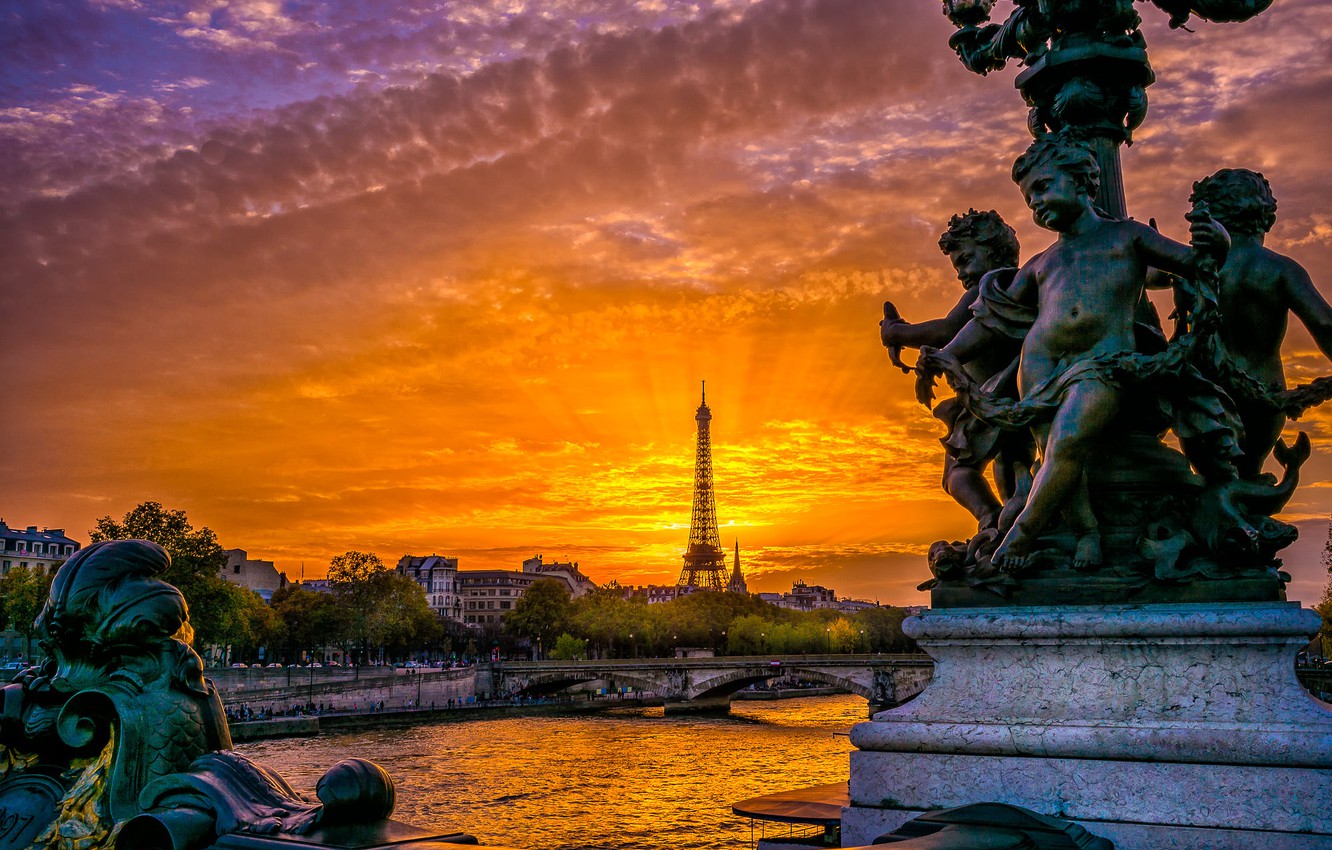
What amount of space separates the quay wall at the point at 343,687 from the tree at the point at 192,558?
8.16 ft

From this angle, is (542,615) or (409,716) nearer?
(409,716)

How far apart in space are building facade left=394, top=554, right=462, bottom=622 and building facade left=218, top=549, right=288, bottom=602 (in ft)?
71.2

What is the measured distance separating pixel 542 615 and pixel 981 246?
84210 millimetres

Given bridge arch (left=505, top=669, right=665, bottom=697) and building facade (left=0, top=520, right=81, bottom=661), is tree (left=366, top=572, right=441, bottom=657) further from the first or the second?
building facade (left=0, top=520, right=81, bottom=661)

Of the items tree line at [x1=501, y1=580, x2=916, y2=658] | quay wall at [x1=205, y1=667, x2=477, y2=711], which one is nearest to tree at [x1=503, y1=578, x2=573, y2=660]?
tree line at [x1=501, y1=580, x2=916, y2=658]

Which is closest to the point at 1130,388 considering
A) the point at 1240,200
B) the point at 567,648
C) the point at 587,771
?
the point at 1240,200

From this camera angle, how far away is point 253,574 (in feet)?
358

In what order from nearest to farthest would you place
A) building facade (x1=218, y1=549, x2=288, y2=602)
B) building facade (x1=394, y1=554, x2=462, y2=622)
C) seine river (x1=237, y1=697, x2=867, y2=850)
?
seine river (x1=237, y1=697, x2=867, y2=850), building facade (x1=218, y1=549, x2=288, y2=602), building facade (x1=394, y1=554, x2=462, y2=622)

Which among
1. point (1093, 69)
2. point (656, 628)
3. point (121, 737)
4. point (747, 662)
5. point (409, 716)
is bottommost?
point (409, 716)

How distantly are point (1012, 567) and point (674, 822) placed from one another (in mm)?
13440

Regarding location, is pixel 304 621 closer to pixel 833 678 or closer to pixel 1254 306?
pixel 833 678

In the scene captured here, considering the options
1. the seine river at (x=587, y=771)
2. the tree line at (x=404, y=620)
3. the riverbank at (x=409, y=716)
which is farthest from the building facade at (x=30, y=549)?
the seine river at (x=587, y=771)

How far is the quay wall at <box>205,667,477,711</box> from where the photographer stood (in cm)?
4750

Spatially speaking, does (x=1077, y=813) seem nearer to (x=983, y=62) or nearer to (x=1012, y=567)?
(x=1012, y=567)
